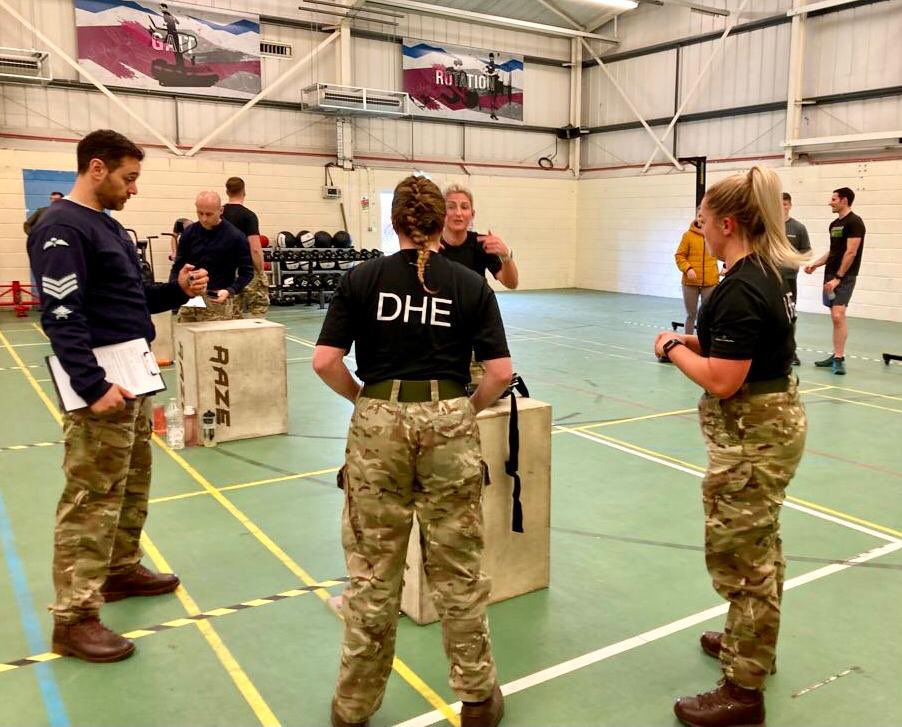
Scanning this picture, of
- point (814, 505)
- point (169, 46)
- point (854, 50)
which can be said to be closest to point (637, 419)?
point (814, 505)

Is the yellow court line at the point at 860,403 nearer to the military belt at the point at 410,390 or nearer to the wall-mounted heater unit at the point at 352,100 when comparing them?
the military belt at the point at 410,390

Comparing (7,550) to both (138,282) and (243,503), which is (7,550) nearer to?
(243,503)

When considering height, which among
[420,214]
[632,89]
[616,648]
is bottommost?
→ [616,648]

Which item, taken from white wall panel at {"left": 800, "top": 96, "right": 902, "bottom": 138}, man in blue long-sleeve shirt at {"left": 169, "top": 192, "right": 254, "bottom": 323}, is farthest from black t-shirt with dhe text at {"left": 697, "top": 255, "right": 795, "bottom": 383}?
white wall panel at {"left": 800, "top": 96, "right": 902, "bottom": 138}

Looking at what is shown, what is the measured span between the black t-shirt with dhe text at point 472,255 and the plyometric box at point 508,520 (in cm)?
93

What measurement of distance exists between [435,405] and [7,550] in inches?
110

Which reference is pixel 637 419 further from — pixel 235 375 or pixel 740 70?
pixel 740 70

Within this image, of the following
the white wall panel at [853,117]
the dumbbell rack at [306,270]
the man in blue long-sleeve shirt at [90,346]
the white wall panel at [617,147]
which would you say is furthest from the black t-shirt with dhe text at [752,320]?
the white wall panel at [617,147]

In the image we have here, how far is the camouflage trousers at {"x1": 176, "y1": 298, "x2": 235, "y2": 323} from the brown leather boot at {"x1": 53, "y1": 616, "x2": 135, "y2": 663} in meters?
3.90

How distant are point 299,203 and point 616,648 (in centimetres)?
1473

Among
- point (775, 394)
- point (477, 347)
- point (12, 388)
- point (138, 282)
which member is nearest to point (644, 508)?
point (775, 394)

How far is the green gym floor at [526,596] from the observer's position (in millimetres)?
2557

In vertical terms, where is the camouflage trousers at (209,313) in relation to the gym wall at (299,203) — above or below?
below

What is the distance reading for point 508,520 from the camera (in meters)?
3.20
